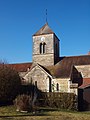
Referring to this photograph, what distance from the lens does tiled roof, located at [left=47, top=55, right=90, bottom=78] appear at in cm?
3417

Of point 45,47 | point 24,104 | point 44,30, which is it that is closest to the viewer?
point 24,104

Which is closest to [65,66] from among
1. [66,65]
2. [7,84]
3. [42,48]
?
[66,65]

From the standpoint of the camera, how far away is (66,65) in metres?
36.4

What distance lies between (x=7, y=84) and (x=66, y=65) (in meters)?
16.5

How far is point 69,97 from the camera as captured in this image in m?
23.3

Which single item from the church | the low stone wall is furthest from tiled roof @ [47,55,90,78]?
the low stone wall

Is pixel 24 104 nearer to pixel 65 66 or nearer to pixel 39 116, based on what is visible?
pixel 39 116

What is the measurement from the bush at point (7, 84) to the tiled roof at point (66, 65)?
12.1m

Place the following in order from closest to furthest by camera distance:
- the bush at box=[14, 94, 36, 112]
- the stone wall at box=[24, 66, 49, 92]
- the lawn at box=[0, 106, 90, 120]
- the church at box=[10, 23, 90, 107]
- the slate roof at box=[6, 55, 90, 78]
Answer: the lawn at box=[0, 106, 90, 120] < the bush at box=[14, 94, 36, 112] < the church at box=[10, 23, 90, 107] < the stone wall at box=[24, 66, 49, 92] < the slate roof at box=[6, 55, 90, 78]

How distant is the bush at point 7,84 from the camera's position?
21.4 m

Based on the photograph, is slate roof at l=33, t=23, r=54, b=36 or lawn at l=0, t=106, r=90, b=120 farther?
slate roof at l=33, t=23, r=54, b=36

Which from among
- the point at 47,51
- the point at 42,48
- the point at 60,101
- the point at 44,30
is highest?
the point at 44,30

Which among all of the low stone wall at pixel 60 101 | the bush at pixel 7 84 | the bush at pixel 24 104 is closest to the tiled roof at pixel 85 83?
the low stone wall at pixel 60 101

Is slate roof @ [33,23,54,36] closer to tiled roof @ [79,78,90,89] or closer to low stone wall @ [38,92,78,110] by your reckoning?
tiled roof @ [79,78,90,89]
